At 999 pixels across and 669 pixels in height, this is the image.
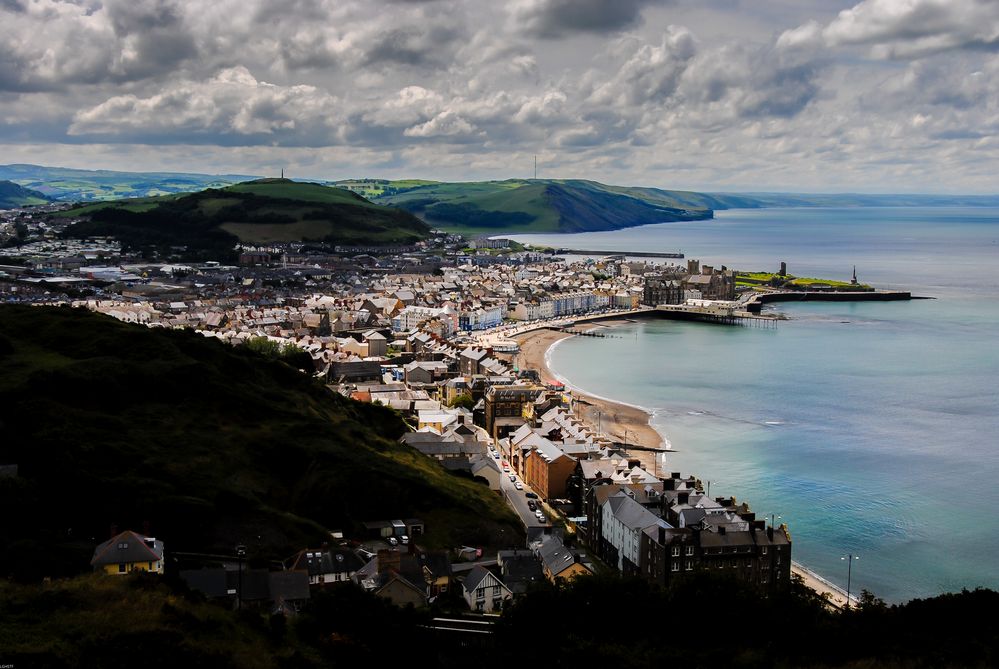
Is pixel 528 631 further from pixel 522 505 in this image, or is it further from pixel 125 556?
pixel 522 505

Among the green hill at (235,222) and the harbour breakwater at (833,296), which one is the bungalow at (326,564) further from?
the green hill at (235,222)

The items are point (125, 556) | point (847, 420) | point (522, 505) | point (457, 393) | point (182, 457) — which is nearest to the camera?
point (125, 556)

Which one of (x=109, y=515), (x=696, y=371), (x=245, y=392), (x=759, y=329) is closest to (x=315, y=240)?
(x=759, y=329)

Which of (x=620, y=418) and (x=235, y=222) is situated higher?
(x=235, y=222)

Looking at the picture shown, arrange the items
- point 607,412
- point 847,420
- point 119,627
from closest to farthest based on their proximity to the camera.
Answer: point 119,627
point 847,420
point 607,412

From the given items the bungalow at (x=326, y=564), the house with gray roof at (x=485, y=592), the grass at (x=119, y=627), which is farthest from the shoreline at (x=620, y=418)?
the grass at (x=119, y=627)

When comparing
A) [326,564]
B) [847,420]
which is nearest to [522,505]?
[326,564]

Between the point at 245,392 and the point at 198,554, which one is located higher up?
the point at 245,392

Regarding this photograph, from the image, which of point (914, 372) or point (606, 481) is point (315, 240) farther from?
point (606, 481)
